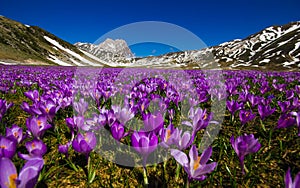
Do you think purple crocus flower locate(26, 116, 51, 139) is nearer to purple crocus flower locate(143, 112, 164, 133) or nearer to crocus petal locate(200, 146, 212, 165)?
purple crocus flower locate(143, 112, 164, 133)

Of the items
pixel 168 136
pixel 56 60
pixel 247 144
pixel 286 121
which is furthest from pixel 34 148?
pixel 56 60

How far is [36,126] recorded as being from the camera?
1833mm

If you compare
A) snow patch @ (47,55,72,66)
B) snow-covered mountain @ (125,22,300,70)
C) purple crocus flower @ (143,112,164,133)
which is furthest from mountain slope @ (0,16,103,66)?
purple crocus flower @ (143,112,164,133)

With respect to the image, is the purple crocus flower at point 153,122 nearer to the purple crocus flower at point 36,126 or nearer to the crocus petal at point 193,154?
the crocus petal at point 193,154

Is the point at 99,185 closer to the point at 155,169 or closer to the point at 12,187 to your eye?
the point at 155,169

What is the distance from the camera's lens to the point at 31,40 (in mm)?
82625

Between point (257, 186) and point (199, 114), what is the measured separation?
2.55 ft

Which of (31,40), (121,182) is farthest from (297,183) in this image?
(31,40)

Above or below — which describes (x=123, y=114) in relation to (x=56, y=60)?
below

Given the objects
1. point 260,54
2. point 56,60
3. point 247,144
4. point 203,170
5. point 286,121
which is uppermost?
point 260,54

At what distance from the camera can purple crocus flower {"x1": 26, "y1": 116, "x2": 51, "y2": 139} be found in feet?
5.95

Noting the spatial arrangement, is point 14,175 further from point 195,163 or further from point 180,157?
point 195,163

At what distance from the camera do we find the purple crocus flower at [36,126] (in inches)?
71.4

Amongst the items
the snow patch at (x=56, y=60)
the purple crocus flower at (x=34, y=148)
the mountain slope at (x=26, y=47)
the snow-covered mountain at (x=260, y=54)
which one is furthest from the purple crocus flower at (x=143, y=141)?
the snow patch at (x=56, y=60)
